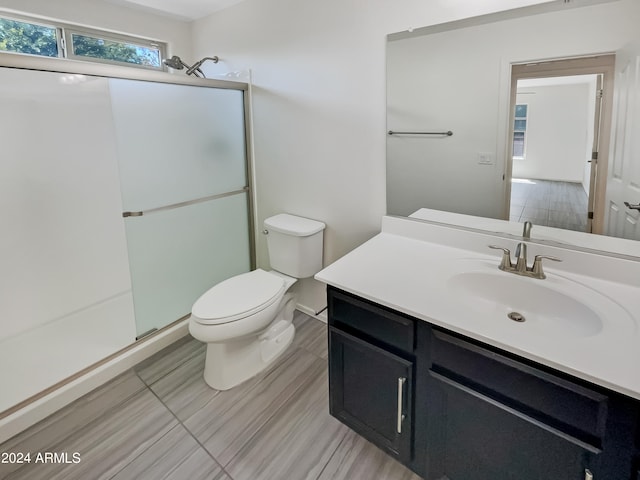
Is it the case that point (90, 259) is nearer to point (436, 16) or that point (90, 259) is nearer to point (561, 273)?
point (436, 16)

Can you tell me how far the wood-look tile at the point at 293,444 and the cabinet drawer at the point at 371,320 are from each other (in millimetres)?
587

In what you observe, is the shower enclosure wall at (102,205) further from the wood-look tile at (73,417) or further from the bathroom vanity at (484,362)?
the bathroom vanity at (484,362)

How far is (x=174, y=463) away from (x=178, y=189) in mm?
1476

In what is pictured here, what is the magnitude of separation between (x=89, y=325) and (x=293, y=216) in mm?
1318

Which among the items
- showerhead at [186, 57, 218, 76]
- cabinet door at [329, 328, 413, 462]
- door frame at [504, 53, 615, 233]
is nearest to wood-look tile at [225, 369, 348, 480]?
cabinet door at [329, 328, 413, 462]

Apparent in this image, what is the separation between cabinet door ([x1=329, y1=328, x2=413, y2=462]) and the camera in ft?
4.28

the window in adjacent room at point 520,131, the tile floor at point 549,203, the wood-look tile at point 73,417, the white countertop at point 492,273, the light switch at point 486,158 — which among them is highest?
the window in adjacent room at point 520,131

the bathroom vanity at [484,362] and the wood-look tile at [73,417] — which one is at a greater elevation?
the bathroom vanity at [484,362]

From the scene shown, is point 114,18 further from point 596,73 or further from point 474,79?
point 596,73

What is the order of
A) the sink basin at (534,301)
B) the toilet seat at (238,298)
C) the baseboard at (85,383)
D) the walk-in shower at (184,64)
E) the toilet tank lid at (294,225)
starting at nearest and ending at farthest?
the sink basin at (534,301), the baseboard at (85,383), the toilet seat at (238,298), the toilet tank lid at (294,225), the walk-in shower at (184,64)

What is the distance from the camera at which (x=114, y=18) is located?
7.72 ft

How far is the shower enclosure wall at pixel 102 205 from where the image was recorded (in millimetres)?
1655

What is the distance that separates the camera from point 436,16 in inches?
64.6

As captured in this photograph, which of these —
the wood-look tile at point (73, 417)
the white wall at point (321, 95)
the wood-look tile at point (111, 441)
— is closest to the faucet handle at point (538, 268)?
the white wall at point (321, 95)
